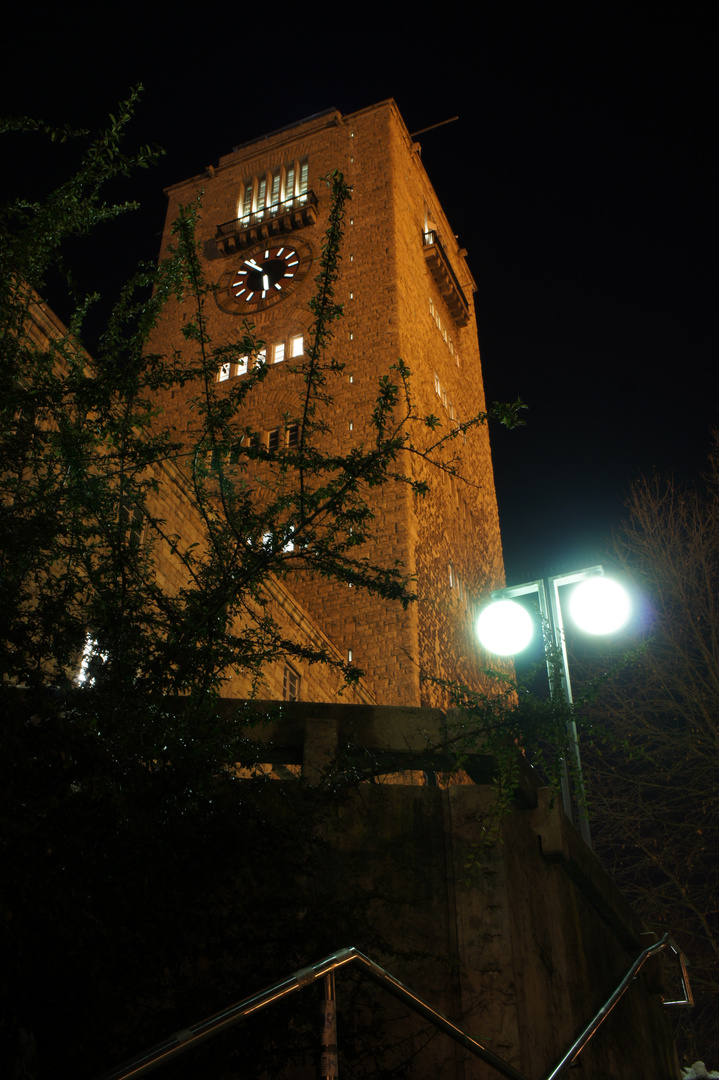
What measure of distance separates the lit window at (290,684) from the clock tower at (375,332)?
260cm

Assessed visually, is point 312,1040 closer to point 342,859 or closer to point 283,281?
point 342,859

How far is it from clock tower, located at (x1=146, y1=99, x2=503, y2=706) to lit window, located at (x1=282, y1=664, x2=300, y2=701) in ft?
8.53

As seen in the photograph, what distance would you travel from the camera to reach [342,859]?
5.69m

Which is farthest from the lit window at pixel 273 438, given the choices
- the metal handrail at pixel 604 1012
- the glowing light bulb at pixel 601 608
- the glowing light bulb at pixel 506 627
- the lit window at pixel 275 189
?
the metal handrail at pixel 604 1012

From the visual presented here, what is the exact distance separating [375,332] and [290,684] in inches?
514

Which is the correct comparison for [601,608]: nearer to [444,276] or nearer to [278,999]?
[278,999]

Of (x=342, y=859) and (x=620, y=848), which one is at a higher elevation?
(x=620, y=848)

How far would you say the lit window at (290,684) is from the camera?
16.0 meters

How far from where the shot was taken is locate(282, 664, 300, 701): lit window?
1598cm

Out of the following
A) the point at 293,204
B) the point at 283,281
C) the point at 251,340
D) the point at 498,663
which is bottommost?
the point at 251,340

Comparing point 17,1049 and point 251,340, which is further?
point 251,340

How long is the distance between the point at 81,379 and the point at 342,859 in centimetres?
398

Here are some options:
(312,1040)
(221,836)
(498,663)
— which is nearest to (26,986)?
(221,836)

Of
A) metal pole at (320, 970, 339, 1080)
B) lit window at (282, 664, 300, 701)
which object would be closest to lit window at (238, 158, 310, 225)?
lit window at (282, 664, 300, 701)
